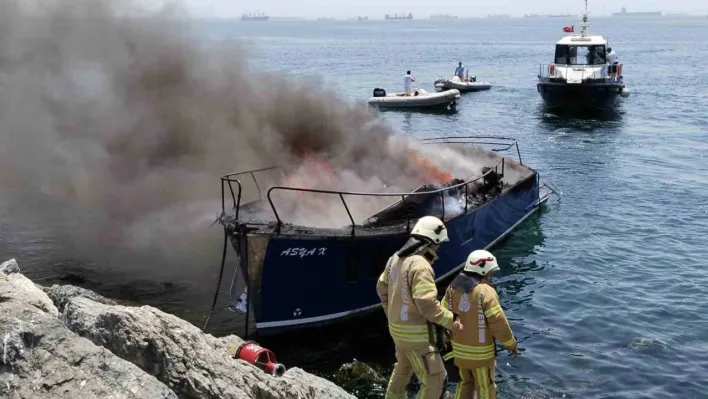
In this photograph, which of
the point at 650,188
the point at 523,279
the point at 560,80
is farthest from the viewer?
the point at 560,80

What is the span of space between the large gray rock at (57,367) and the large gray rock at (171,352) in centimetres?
44

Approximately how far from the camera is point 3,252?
16141 mm

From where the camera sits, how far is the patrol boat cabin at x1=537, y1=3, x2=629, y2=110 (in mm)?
38156

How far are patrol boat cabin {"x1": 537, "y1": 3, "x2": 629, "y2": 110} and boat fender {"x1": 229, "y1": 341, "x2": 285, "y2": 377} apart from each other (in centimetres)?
3349

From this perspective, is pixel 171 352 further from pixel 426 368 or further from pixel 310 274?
pixel 310 274

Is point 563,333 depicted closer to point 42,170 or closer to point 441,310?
point 441,310

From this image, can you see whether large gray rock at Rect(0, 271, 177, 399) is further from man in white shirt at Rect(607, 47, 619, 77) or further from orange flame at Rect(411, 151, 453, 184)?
man in white shirt at Rect(607, 47, 619, 77)

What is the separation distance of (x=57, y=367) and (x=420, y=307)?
10.6 feet

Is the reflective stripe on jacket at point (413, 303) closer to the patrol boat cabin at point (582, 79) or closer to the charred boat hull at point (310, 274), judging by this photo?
the charred boat hull at point (310, 274)

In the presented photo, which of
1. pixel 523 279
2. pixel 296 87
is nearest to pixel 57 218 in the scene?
pixel 296 87

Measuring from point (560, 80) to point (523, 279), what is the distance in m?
25.5

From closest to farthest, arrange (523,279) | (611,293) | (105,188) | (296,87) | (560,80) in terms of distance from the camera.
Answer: (611,293), (523,279), (105,188), (296,87), (560,80)

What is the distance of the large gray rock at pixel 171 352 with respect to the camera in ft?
20.7

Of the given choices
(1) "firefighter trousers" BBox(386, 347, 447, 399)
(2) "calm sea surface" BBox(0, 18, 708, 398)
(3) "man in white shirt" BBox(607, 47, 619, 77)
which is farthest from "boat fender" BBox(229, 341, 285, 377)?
(3) "man in white shirt" BBox(607, 47, 619, 77)
